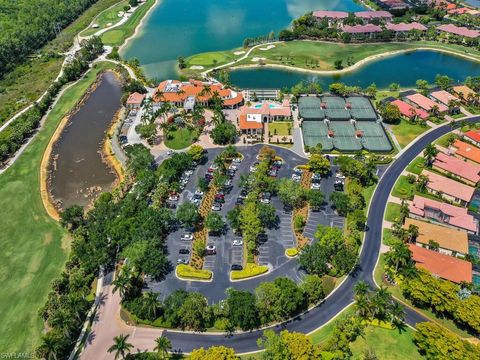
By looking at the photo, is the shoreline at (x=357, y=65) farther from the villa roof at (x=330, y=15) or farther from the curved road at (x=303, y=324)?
the curved road at (x=303, y=324)

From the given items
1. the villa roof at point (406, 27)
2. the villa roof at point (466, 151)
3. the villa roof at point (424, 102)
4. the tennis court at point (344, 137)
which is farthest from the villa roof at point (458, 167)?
the villa roof at point (406, 27)

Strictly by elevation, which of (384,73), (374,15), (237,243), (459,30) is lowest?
(384,73)

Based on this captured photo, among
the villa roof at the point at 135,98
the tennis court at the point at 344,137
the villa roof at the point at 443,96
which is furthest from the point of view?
the villa roof at the point at 135,98

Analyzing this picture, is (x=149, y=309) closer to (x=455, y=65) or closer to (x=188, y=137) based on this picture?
(x=188, y=137)

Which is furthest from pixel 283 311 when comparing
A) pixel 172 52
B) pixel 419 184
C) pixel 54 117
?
pixel 172 52

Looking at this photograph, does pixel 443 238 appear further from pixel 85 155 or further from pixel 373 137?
pixel 85 155

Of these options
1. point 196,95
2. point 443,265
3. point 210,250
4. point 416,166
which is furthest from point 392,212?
point 196,95
